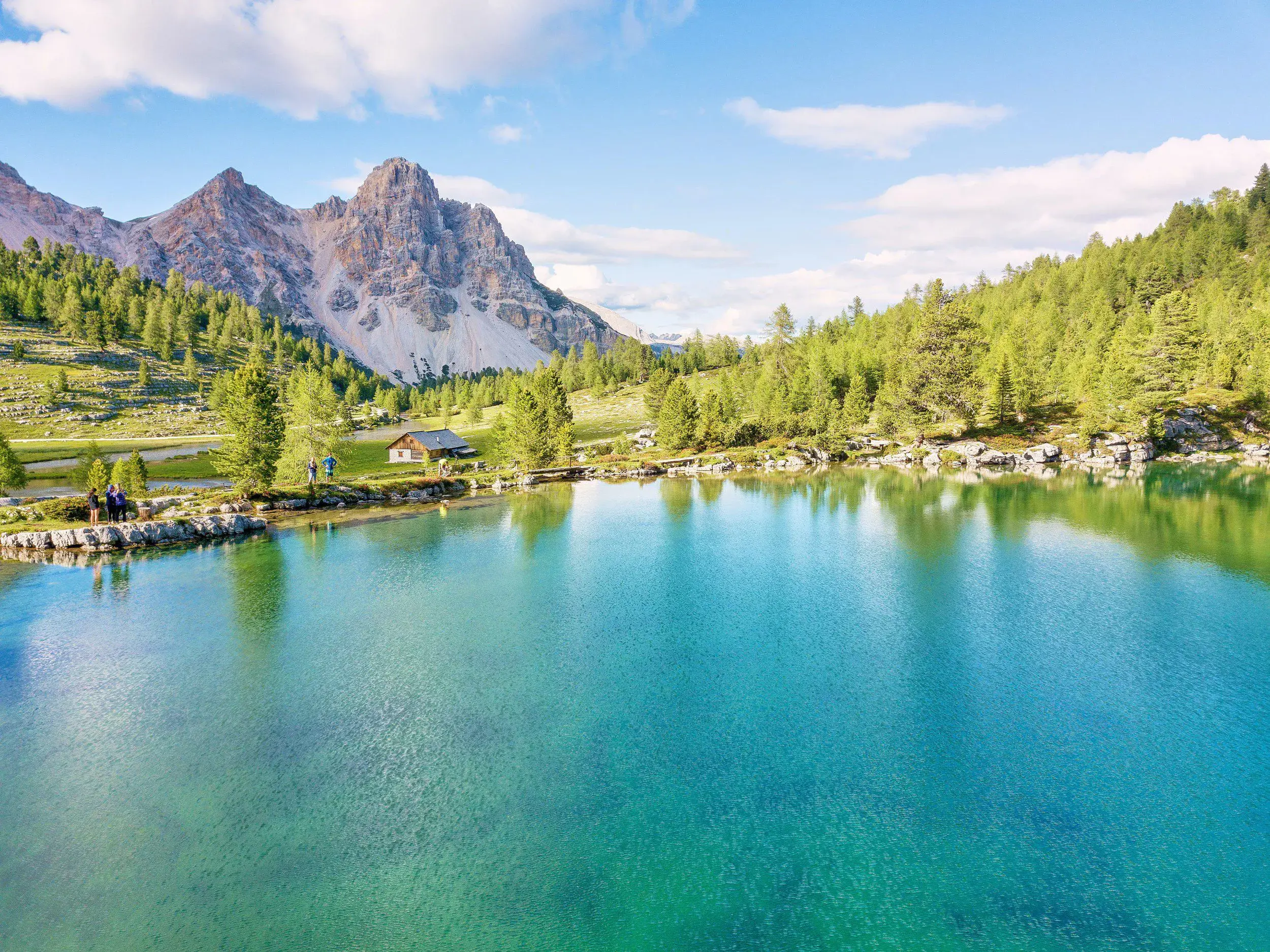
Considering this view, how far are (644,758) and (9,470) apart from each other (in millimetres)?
68403

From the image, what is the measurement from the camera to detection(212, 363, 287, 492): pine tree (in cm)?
5984

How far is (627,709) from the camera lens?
22219mm

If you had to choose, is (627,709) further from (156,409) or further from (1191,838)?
(156,409)

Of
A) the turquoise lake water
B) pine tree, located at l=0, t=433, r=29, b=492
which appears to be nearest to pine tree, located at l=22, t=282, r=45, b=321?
pine tree, located at l=0, t=433, r=29, b=492

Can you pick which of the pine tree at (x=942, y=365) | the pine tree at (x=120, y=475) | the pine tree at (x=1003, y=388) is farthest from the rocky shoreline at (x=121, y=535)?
the pine tree at (x=1003, y=388)

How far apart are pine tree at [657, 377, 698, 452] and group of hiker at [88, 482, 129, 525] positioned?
2894 inches

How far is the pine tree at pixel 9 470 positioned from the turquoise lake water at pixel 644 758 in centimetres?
2612

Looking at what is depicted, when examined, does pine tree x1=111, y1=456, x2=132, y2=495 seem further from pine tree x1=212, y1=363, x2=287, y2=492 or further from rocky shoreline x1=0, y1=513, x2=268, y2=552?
pine tree x1=212, y1=363, x2=287, y2=492

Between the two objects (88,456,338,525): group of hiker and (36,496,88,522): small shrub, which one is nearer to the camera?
(88,456,338,525): group of hiker

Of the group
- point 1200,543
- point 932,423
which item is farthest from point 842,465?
Answer: point 1200,543

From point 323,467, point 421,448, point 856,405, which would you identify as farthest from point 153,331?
point 856,405

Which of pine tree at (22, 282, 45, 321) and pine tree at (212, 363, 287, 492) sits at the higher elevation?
pine tree at (22, 282, 45, 321)

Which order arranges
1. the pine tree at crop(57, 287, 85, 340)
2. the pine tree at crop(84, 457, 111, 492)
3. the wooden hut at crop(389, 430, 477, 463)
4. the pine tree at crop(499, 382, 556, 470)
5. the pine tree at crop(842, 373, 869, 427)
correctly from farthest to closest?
1. the pine tree at crop(57, 287, 85, 340)
2. the wooden hut at crop(389, 430, 477, 463)
3. the pine tree at crop(842, 373, 869, 427)
4. the pine tree at crop(499, 382, 556, 470)
5. the pine tree at crop(84, 457, 111, 492)

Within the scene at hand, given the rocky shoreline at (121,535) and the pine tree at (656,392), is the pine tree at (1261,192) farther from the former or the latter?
the rocky shoreline at (121,535)
